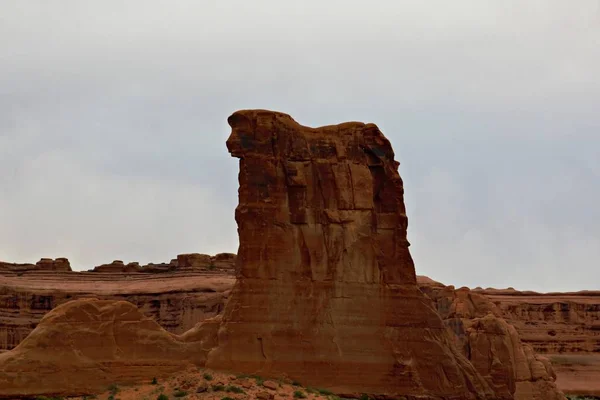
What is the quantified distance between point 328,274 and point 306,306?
1.54 meters

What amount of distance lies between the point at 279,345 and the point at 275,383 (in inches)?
62.9

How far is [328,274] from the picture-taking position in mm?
50688

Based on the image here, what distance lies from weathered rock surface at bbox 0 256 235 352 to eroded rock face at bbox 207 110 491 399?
39046 mm

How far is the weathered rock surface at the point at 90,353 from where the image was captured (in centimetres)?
4572

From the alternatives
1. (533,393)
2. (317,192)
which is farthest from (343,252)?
(533,393)

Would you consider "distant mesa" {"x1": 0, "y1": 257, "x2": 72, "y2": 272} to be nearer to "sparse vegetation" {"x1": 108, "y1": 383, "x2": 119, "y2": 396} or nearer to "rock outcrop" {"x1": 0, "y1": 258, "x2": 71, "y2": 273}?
"rock outcrop" {"x1": 0, "y1": 258, "x2": 71, "y2": 273}

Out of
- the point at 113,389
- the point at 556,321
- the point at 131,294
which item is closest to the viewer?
the point at 113,389

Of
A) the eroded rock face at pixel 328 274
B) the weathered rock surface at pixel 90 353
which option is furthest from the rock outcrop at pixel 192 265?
the weathered rock surface at pixel 90 353

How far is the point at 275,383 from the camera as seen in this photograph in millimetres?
48219

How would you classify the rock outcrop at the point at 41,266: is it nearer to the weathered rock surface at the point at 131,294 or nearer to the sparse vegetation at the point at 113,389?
the weathered rock surface at the point at 131,294

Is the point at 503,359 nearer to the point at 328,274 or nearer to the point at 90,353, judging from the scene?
the point at 328,274

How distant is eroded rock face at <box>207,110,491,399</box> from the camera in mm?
49250

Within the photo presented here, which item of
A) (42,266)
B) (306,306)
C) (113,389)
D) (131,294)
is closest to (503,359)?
(306,306)

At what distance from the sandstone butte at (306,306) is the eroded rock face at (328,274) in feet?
0.16
